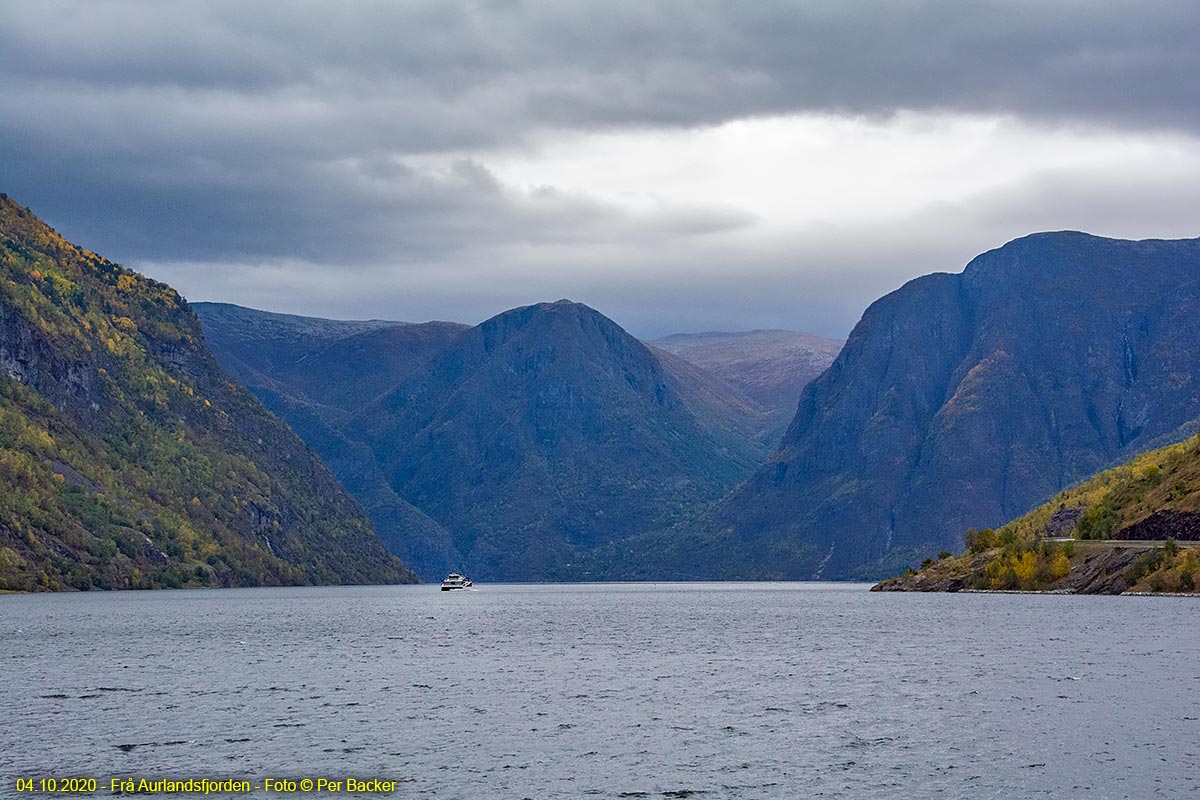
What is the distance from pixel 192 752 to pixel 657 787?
2743cm

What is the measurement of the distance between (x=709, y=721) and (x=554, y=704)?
15094 mm

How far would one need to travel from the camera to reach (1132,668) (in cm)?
12162

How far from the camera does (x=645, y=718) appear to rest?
9675 cm

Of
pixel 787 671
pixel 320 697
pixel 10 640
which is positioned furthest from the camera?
pixel 10 640

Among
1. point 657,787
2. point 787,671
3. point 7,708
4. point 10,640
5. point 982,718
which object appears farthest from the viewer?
point 10,640

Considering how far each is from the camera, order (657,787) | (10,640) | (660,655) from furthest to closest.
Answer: (10,640)
(660,655)
(657,787)

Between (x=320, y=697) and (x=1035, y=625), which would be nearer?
(x=320, y=697)

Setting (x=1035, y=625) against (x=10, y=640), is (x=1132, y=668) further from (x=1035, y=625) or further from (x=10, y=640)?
(x=10, y=640)

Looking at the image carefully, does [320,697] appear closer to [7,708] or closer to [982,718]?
[7,708]

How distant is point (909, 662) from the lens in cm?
13788

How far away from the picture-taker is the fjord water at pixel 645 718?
241ft

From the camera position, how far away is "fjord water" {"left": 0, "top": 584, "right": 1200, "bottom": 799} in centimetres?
7350

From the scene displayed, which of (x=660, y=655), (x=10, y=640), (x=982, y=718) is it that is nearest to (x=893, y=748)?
(x=982, y=718)

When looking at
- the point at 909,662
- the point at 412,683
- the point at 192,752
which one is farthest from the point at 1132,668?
the point at 192,752
